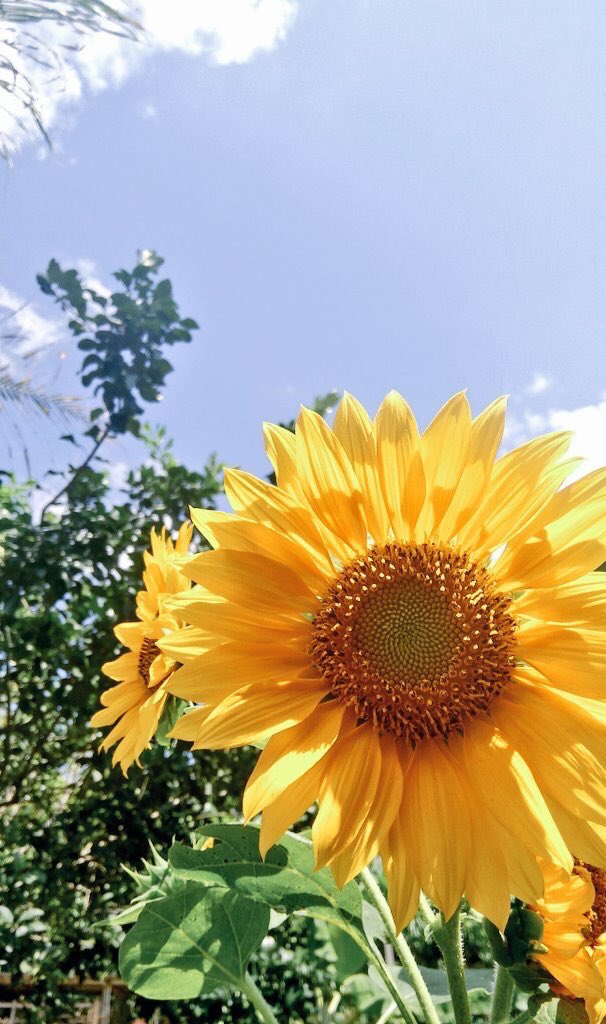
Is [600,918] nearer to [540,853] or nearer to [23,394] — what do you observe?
[540,853]

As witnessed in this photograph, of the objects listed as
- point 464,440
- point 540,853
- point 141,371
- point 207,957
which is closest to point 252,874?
point 207,957

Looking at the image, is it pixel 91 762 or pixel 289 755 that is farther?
pixel 91 762

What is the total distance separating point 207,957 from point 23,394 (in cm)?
394

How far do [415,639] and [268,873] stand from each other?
27 centimetres

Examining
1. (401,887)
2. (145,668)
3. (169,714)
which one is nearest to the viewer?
(401,887)

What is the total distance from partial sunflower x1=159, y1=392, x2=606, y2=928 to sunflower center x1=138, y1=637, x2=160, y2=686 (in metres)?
0.46

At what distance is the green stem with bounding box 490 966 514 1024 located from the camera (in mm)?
678

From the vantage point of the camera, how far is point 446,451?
71 centimetres

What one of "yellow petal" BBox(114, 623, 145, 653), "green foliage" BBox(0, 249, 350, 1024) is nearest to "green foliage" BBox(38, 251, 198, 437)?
"green foliage" BBox(0, 249, 350, 1024)

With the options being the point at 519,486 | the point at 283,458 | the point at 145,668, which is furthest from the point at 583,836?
the point at 145,668

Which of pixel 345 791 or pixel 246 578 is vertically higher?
pixel 246 578

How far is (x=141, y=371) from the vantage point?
11.1ft

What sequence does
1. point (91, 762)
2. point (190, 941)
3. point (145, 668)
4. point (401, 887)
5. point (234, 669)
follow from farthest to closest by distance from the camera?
1. point (91, 762)
2. point (145, 668)
3. point (190, 941)
4. point (234, 669)
5. point (401, 887)

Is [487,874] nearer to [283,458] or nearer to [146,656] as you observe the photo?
[283,458]
